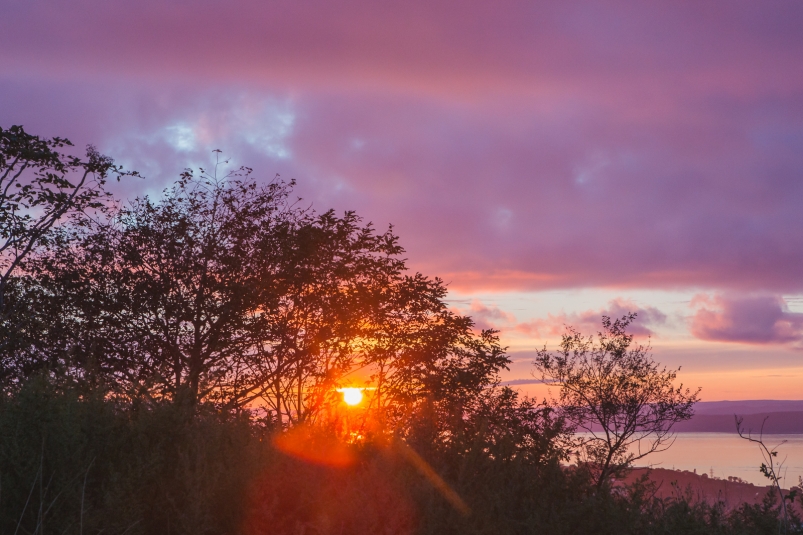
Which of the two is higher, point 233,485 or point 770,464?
point 233,485

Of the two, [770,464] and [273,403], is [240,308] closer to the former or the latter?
[273,403]

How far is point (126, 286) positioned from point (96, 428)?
15823 millimetres

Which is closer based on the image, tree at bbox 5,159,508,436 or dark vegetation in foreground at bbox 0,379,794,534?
dark vegetation in foreground at bbox 0,379,794,534

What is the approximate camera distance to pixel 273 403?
882 inches

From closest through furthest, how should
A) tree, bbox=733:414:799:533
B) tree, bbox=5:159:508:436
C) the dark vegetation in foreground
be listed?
the dark vegetation in foreground → tree, bbox=733:414:799:533 → tree, bbox=5:159:508:436

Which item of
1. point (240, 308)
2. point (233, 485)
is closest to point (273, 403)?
point (240, 308)

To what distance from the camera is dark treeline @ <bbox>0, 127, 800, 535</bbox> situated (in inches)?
306

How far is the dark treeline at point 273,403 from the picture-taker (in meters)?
7.76

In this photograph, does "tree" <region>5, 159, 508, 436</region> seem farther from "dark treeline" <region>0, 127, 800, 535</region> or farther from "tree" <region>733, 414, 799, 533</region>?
"tree" <region>733, 414, 799, 533</region>

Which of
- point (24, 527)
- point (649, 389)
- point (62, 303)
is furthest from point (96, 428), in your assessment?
point (649, 389)

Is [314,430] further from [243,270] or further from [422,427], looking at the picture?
[243,270]

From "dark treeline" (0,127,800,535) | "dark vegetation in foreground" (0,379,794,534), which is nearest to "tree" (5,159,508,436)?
"dark treeline" (0,127,800,535)

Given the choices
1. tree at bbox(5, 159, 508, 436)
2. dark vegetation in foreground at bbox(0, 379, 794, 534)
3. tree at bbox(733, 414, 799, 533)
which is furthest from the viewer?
tree at bbox(5, 159, 508, 436)

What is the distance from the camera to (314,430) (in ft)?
30.8
